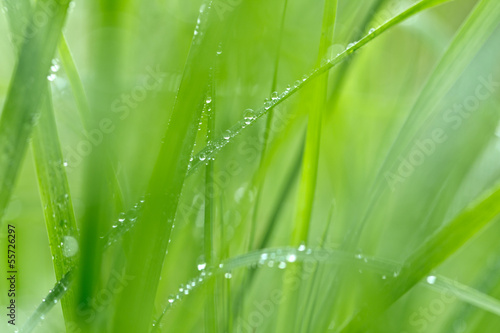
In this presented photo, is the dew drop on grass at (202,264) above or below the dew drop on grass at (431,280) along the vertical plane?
above

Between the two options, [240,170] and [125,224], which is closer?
[125,224]

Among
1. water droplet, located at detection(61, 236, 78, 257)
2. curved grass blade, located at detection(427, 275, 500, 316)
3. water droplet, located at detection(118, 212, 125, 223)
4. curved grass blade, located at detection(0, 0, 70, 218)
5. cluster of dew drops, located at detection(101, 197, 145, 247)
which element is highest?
curved grass blade, located at detection(0, 0, 70, 218)

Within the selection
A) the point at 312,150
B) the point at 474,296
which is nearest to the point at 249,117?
the point at 312,150

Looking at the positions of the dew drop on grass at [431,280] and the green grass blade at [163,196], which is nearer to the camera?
the green grass blade at [163,196]

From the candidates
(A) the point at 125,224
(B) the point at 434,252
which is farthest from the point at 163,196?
(B) the point at 434,252

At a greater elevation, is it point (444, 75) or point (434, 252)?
point (444, 75)

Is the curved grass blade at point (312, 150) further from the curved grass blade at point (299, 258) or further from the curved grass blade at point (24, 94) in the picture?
the curved grass blade at point (24, 94)

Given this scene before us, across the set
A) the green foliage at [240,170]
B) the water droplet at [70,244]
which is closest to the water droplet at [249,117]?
the green foliage at [240,170]

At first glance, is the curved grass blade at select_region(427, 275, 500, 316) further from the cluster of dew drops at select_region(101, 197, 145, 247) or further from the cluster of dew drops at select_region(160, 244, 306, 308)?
the cluster of dew drops at select_region(101, 197, 145, 247)

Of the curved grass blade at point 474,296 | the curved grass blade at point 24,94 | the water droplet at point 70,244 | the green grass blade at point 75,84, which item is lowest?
Answer: the curved grass blade at point 474,296

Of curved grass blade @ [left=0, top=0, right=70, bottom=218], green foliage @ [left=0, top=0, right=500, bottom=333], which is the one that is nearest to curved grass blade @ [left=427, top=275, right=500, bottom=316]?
green foliage @ [left=0, top=0, right=500, bottom=333]

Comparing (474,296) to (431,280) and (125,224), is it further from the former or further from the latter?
(125,224)
